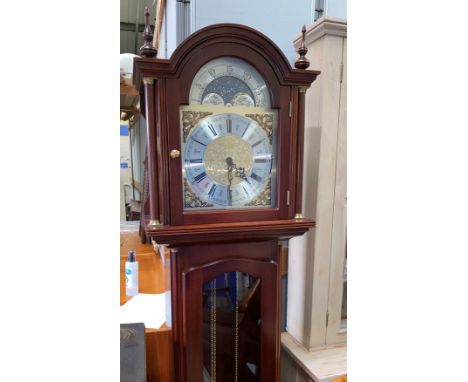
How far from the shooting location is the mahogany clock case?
861 mm

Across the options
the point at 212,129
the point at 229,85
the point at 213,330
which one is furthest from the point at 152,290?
the point at 229,85

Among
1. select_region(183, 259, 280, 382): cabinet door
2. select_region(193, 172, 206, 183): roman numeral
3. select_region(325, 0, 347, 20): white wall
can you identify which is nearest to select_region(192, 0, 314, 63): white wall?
select_region(325, 0, 347, 20): white wall

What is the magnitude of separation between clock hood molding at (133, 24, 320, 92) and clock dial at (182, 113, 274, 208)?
16cm

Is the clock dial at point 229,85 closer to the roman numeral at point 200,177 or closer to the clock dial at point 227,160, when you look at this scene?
the clock dial at point 227,160

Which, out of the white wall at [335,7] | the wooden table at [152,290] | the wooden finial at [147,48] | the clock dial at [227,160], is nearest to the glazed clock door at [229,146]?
the clock dial at [227,160]

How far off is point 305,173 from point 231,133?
1.39ft

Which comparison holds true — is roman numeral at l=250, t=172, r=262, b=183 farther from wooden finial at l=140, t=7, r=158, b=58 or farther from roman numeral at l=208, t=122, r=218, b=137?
wooden finial at l=140, t=7, r=158, b=58

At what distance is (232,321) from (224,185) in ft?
1.48

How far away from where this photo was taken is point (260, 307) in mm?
1046

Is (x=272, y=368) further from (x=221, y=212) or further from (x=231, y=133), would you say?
(x=231, y=133)

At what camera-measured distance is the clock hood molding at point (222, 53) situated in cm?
85

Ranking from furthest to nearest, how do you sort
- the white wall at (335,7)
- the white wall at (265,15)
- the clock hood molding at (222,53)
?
the white wall at (335,7) → the white wall at (265,15) → the clock hood molding at (222,53)

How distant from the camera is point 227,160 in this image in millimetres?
950
